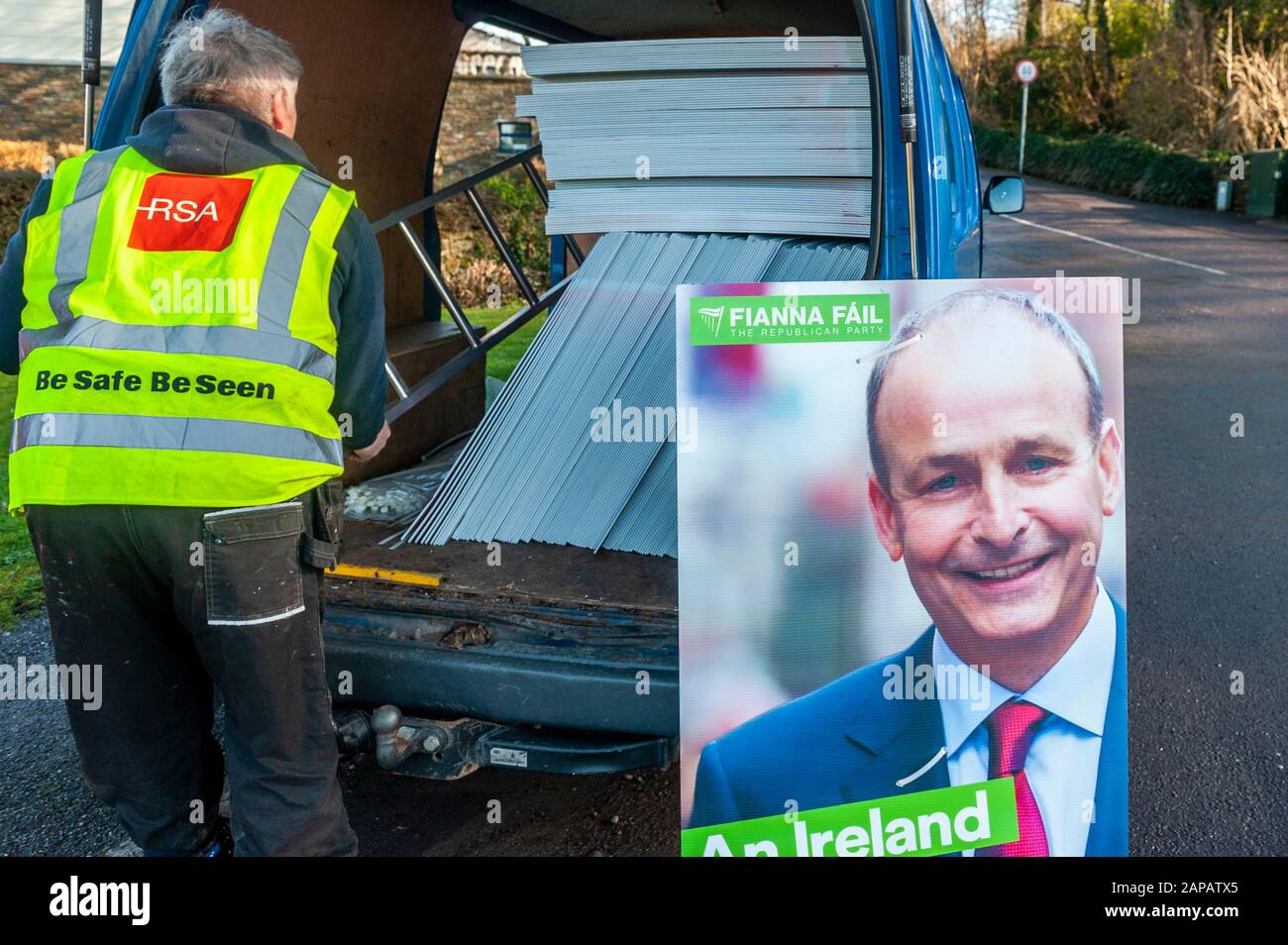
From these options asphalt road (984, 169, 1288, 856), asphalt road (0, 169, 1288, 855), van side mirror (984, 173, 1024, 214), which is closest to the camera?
asphalt road (0, 169, 1288, 855)

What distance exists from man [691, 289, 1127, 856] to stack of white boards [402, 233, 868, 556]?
119 cm

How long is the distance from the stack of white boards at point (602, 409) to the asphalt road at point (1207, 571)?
1.74 metres

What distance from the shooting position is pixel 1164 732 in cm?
414

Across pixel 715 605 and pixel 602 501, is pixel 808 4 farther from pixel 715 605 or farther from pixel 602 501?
pixel 715 605

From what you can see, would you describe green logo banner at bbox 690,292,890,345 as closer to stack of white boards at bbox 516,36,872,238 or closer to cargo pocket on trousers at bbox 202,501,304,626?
cargo pocket on trousers at bbox 202,501,304,626

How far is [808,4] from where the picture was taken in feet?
15.0

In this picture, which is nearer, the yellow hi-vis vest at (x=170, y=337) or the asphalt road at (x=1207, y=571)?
the yellow hi-vis vest at (x=170, y=337)

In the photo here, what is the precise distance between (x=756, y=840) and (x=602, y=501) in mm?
1486

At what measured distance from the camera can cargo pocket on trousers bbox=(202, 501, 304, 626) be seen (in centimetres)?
259

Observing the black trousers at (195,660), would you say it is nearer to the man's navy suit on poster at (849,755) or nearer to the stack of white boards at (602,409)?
the man's navy suit on poster at (849,755)

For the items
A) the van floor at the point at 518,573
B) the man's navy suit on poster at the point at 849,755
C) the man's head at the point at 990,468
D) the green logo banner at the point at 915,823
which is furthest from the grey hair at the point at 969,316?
the van floor at the point at 518,573

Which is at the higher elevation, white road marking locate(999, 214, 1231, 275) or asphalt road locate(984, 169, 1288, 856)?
white road marking locate(999, 214, 1231, 275)

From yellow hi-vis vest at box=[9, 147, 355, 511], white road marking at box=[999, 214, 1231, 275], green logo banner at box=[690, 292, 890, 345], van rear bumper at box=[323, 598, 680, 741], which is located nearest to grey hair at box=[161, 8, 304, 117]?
yellow hi-vis vest at box=[9, 147, 355, 511]

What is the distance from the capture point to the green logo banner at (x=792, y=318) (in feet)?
8.99
